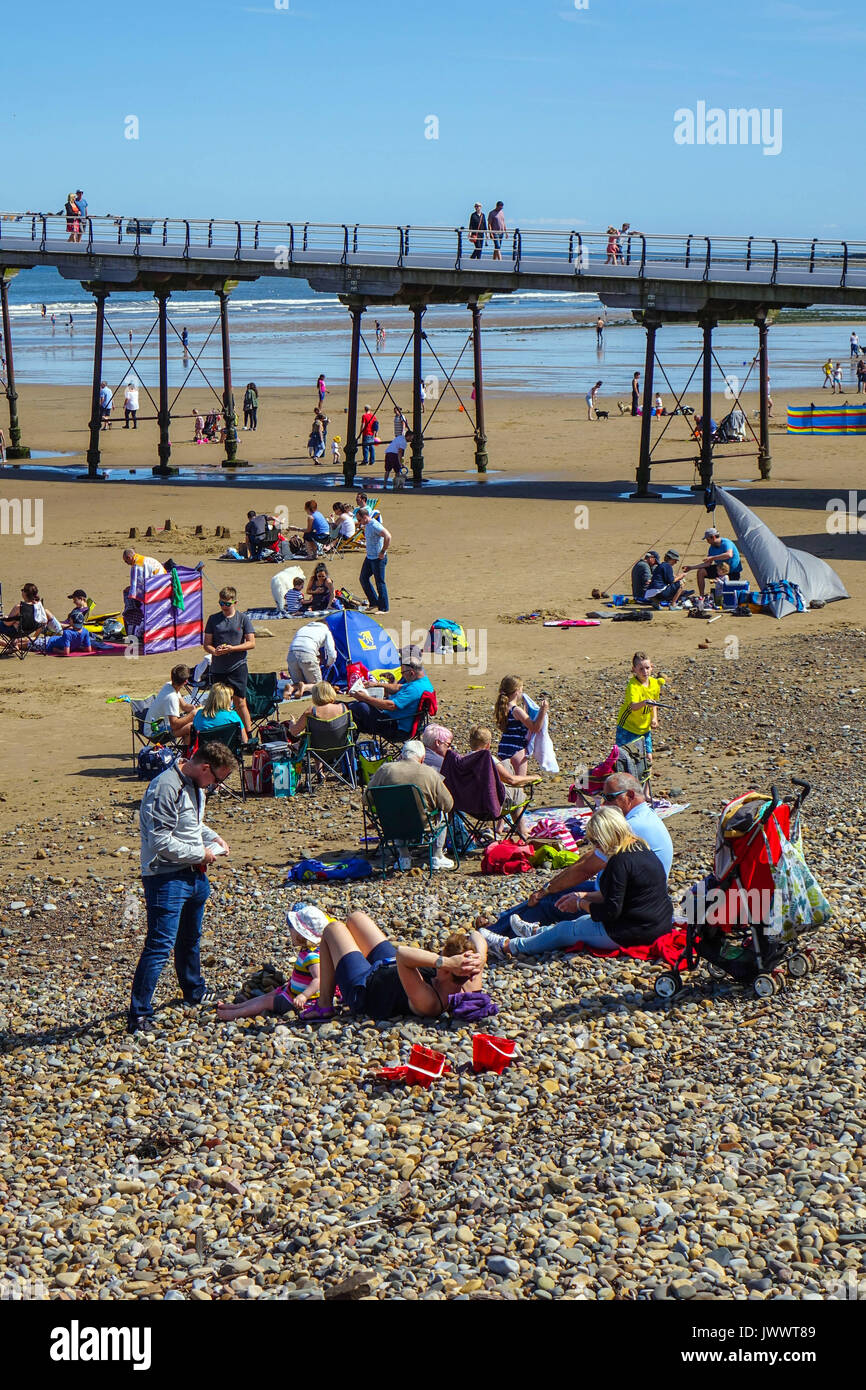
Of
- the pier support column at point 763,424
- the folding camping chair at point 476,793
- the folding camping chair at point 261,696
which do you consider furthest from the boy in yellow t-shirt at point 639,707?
the pier support column at point 763,424

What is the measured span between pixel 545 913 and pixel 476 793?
188 centimetres

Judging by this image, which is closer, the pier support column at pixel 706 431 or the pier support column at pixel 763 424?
the pier support column at pixel 706 431

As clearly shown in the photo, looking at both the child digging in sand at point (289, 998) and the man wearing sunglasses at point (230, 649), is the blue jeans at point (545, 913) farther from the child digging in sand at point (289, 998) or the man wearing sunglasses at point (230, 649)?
the man wearing sunglasses at point (230, 649)

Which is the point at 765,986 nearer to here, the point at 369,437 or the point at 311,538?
the point at 311,538

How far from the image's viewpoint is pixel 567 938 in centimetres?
802

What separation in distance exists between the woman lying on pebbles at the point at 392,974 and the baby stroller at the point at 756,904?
3.09 feet

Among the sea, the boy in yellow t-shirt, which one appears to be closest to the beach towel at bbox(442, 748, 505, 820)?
the boy in yellow t-shirt

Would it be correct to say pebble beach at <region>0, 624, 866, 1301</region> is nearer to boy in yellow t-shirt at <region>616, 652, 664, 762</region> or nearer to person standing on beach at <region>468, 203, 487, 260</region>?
boy in yellow t-shirt at <region>616, 652, 664, 762</region>

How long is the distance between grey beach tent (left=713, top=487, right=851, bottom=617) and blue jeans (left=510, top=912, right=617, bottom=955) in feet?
36.3

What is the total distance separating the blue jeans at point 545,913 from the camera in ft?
26.9

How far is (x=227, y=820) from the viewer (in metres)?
11.5
